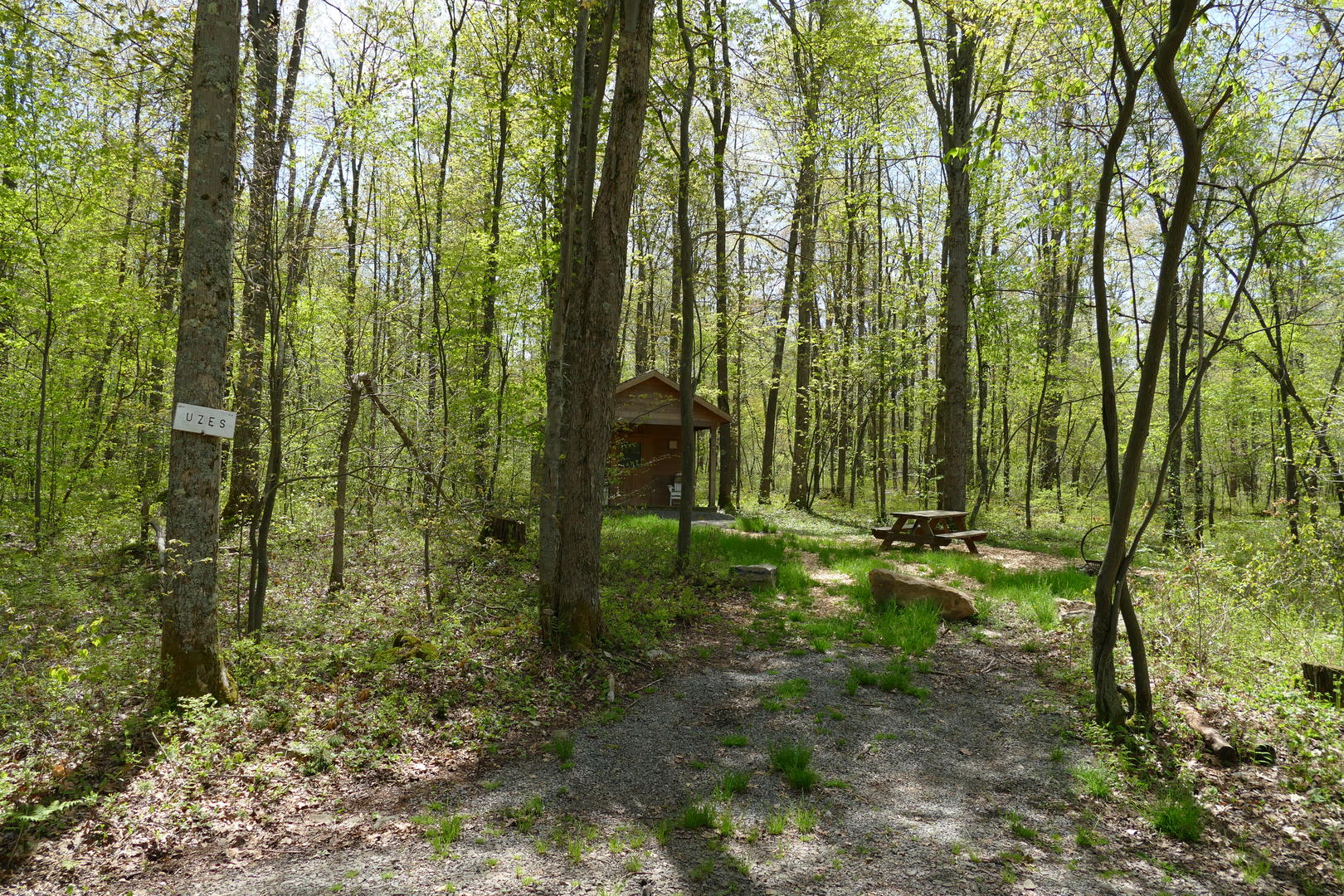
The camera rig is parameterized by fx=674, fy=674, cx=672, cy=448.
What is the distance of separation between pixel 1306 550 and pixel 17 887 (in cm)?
858

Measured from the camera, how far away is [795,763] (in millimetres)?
3984

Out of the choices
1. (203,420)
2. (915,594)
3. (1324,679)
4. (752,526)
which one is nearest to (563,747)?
(203,420)

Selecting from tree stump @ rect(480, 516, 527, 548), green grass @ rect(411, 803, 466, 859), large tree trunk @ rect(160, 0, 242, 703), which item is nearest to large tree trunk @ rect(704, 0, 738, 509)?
tree stump @ rect(480, 516, 527, 548)

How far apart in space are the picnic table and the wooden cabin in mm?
5526

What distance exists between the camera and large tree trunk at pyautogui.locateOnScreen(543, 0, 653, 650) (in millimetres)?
5574

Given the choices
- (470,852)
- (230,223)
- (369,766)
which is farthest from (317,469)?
(470,852)

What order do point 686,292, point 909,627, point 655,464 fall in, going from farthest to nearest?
point 655,464
point 686,292
point 909,627

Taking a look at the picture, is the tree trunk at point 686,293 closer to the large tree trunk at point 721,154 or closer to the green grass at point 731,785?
the large tree trunk at point 721,154

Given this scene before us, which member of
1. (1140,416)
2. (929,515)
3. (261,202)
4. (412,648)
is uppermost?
(261,202)

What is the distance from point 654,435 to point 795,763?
15.0 m

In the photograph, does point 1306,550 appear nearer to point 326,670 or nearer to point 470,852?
point 470,852

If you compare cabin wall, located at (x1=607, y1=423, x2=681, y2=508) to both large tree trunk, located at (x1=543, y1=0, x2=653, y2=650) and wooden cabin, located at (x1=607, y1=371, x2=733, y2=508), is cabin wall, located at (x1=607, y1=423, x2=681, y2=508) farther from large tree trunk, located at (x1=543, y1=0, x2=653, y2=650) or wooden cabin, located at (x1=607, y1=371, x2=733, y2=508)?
large tree trunk, located at (x1=543, y1=0, x2=653, y2=650)

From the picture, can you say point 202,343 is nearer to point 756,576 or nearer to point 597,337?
point 597,337

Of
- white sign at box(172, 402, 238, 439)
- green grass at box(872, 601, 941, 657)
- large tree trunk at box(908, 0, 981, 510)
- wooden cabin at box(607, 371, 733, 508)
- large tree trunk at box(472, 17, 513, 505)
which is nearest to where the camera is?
white sign at box(172, 402, 238, 439)
